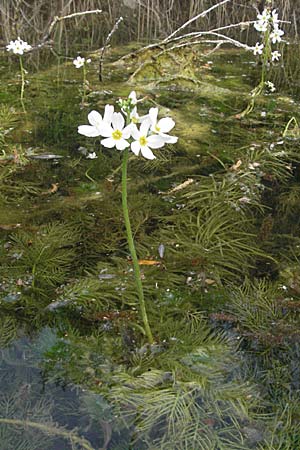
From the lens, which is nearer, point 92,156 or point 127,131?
point 127,131

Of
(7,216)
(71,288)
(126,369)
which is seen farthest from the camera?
(7,216)

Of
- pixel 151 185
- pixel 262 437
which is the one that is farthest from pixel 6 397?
pixel 151 185

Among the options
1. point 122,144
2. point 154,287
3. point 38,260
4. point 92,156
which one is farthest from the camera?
point 92,156

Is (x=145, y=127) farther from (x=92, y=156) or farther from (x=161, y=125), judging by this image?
(x=92, y=156)

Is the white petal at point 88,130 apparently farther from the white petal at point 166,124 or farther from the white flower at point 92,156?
the white flower at point 92,156

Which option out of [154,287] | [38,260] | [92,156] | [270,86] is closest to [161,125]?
[154,287]

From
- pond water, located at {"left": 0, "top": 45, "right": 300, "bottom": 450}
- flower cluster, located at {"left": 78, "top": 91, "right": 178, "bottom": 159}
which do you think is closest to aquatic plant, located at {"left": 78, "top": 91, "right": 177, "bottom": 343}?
flower cluster, located at {"left": 78, "top": 91, "right": 178, "bottom": 159}

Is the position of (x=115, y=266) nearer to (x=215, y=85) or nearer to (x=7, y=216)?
(x=7, y=216)

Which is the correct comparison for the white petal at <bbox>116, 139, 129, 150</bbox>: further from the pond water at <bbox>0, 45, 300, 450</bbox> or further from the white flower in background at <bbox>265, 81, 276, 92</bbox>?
the white flower in background at <bbox>265, 81, 276, 92</bbox>
